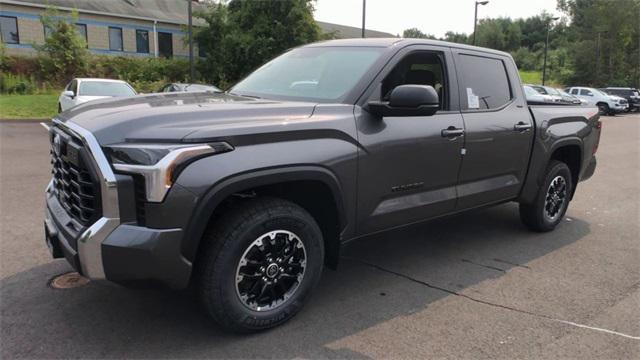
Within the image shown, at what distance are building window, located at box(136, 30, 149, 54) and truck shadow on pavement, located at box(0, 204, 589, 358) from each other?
39.5 meters

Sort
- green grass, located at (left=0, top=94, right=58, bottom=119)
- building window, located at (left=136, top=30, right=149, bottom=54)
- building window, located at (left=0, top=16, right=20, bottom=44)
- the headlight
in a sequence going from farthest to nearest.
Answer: building window, located at (left=136, top=30, right=149, bottom=54) < building window, located at (left=0, top=16, right=20, bottom=44) < green grass, located at (left=0, top=94, right=58, bottom=119) < the headlight

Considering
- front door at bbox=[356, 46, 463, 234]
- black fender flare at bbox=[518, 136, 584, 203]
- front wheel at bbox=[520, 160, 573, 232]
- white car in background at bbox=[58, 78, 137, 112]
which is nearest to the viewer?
front door at bbox=[356, 46, 463, 234]

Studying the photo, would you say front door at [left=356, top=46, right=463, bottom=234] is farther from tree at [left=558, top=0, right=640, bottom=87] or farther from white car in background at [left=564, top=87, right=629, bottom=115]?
tree at [left=558, top=0, right=640, bottom=87]

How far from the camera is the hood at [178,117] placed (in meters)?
2.80

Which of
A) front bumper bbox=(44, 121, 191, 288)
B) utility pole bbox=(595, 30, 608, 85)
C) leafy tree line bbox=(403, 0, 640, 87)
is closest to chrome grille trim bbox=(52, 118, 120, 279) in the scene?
front bumper bbox=(44, 121, 191, 288)

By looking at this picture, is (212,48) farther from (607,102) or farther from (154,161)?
(154,161)

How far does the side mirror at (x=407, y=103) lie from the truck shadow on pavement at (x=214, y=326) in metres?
1.38

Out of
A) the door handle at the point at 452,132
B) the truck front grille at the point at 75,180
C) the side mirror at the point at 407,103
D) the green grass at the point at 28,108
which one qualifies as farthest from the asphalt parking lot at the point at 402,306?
the green grass at the point at 28,108

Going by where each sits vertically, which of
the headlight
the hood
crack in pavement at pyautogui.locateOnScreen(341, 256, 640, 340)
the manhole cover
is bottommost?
crack in pavement at pyautogui.locateOnScreen(341, 256, 640, 340)

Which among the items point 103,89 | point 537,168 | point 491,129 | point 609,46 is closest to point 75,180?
point 491,129

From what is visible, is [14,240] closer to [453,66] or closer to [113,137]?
[113,137]

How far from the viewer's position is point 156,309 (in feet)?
11.8

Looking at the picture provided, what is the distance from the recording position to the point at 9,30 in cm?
3497

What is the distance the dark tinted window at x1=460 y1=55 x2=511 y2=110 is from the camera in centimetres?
457
